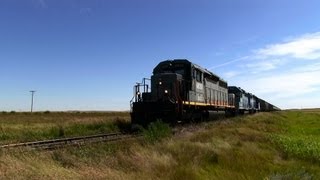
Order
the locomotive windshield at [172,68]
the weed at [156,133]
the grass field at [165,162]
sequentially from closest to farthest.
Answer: the grass field at [165,162]
the weed at [156,133]
the locomotive windshield at [172,68]

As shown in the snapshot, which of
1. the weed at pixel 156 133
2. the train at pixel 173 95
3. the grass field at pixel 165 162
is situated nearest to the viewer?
the grass field at pixel 165 162

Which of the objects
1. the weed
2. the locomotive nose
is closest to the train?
the locomotive nose

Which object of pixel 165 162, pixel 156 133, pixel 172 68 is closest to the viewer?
pixel 165 162

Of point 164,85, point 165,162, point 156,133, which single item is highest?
point 164,85

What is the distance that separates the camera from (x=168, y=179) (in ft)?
30.0

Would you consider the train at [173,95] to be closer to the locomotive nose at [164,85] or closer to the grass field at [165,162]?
the locomotive nose at [164,85]

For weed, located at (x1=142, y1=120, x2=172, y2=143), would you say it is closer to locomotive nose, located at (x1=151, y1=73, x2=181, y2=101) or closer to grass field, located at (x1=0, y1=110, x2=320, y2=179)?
grass field, located at (x1=0, y1=110, x2=320, y2=179)

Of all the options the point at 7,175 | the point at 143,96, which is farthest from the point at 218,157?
the point at 143,96

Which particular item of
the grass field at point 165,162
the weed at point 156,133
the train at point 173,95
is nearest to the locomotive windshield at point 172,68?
the train at point 173,95

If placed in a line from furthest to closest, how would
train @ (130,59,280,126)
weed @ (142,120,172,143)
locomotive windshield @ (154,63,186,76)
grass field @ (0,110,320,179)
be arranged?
locomotive windshield @ (154,63,186,76)
train @ (130,59,280,126)
weed @ (142,120,172,143)
grass field @ (0,110,320,179)

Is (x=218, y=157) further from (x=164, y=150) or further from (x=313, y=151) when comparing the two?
(x=313, y=151)

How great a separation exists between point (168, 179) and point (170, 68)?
18598mm

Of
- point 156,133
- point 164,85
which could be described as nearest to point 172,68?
point 164,85

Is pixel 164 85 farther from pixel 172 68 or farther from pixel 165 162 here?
pixel 165 162
